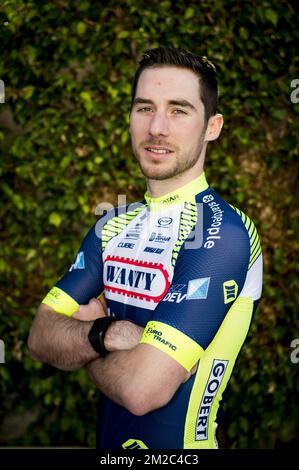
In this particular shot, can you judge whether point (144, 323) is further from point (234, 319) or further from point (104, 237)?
point (104, 237)

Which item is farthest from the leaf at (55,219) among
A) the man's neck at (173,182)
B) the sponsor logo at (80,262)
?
the man's neck at (173,182)

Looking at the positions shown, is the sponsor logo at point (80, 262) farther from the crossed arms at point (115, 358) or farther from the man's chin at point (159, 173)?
the man's chin at point (159, 173)

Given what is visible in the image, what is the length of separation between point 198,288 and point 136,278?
0.43 metres

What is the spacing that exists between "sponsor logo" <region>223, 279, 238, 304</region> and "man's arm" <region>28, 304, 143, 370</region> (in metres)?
0.39

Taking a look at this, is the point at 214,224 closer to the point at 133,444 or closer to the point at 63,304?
the point at 63,304

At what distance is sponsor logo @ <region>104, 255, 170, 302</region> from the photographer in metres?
2.34

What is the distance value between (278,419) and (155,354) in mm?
2943

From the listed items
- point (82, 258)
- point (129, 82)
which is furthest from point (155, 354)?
point (129, 82)

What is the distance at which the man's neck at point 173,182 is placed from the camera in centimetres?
247

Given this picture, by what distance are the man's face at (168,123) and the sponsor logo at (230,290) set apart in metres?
Result: 0.59

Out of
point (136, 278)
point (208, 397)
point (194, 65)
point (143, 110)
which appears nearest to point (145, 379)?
point (208, 397)

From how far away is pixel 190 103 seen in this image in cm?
239

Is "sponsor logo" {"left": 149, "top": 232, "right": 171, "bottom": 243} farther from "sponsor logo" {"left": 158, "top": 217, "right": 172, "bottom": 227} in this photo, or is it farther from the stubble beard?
the stubble beard

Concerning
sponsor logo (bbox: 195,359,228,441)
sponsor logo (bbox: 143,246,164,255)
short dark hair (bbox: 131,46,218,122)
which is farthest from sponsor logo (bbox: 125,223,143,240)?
sponsor logo (bbox: 195,359,228,441)
